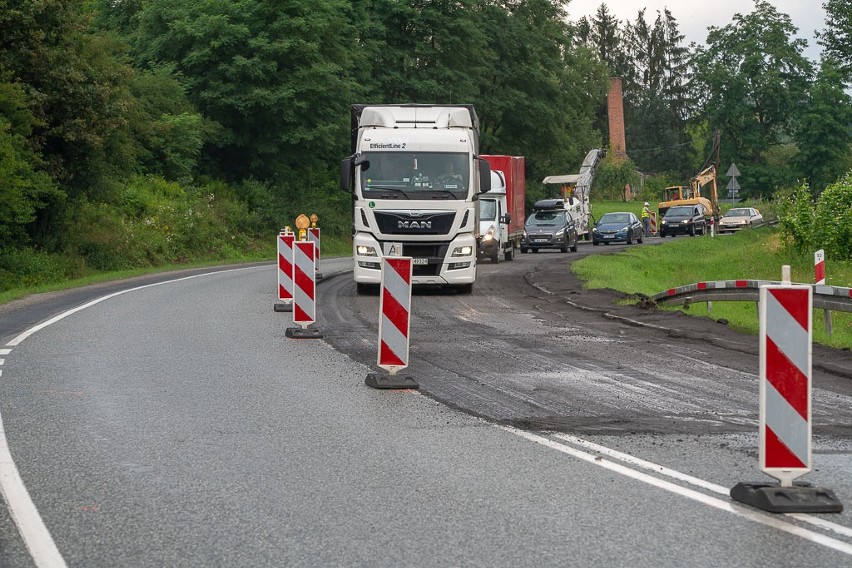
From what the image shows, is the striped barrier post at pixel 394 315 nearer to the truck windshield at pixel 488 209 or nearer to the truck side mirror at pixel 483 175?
the truck side mirror at pixel 483 175

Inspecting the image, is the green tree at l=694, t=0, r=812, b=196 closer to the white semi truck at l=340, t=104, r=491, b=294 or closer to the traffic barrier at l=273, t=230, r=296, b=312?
the white semi truck at l=340, t=104, r=491, b=294

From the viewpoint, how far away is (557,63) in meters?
72.2

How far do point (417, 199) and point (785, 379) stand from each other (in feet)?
53.2

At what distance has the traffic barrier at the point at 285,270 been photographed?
18.3m

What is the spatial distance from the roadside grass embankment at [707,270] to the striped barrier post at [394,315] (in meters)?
6.44

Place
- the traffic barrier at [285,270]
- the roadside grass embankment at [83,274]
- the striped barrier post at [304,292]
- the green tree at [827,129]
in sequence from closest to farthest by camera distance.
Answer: the striped barrier post at [304,292]
the traffic barrier at [285,270]
the roadside grass embankment at [83,274]
the green tree at [827,129]

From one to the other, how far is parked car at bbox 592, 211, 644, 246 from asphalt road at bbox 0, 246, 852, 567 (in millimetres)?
39635

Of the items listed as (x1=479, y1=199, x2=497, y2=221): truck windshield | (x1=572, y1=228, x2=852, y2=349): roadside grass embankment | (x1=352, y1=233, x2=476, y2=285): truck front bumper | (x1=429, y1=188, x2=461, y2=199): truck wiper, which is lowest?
(x1=572, y1=228, x2=852, y2=349): roadside grass embankment

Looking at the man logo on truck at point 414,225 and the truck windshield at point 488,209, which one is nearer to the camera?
the man logo on truck at point 414,225

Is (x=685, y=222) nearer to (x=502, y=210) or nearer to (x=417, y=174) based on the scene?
(x=502, y=210)

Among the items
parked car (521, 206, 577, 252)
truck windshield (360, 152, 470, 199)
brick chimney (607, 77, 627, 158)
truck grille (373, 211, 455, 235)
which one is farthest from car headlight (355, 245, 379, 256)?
brick chimney (607, 77, 627, 158)

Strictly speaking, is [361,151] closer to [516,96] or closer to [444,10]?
[444,10]

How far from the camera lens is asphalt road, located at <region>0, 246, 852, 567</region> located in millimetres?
5895

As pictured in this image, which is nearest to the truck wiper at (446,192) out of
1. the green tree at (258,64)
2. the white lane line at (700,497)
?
the white lane line at (700,497)
